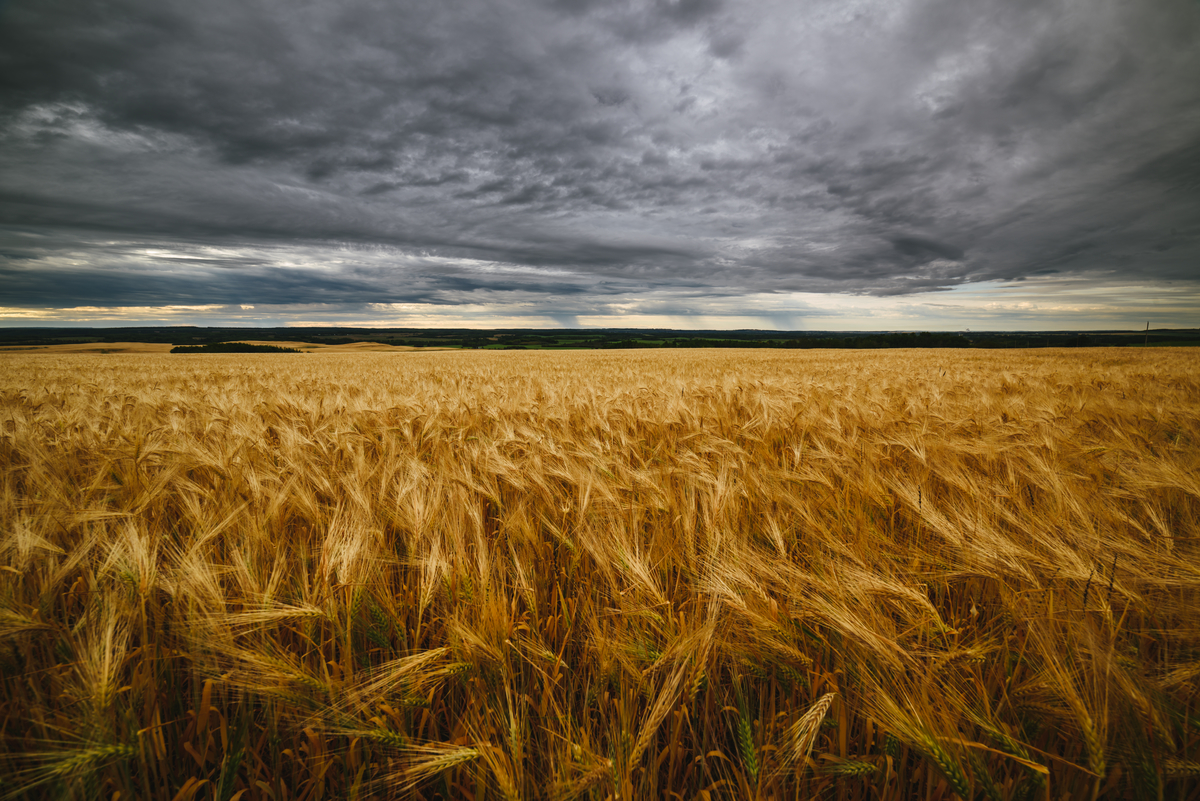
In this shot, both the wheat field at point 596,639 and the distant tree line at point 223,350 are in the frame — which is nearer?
the wheat field at point 596,639

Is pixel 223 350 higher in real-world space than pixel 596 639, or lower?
lower

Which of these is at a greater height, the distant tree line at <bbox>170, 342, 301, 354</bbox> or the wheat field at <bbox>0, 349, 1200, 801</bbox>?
the wheat field at <bbox>0, 349, 1200, 801</bbox>

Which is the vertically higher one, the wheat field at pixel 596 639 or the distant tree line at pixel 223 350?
the wheat field at pixel 596 639

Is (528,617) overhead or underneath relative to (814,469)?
underneath

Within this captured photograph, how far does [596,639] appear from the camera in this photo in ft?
3.64

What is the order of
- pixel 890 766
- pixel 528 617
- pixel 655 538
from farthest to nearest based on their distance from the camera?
1. pixel 655 538
2. pixel 528 617
3. pixel 890 766

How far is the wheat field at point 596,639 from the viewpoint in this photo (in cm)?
92

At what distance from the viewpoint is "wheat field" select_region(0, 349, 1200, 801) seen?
3.03 feet

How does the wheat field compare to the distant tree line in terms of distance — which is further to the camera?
the distant tree line

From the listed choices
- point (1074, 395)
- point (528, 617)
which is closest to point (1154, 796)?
point (528, 617)

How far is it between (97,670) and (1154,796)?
2.09 m

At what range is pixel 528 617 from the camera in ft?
4.68

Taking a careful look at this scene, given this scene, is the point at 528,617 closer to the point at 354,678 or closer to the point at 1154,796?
the point at 354,678

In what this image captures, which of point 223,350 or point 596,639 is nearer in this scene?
point 596,639
